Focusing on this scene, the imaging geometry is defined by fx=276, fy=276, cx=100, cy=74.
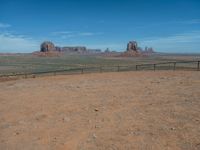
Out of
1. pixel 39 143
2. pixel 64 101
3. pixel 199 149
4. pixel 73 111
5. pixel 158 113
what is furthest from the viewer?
pixel 64 101

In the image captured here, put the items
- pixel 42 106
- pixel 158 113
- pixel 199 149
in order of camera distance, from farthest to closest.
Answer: pixel 42 106 < pixel 158 113 < pixel 199 149

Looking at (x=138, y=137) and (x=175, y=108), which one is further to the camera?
(x=175, y=108)

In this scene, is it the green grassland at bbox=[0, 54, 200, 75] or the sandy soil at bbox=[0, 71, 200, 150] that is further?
the green grassland at bbox=[0, 54, 200, 75]

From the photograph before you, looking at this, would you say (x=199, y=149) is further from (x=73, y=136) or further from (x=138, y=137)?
(x=73, y=136)

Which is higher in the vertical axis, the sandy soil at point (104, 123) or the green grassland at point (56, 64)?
the sandy soil at point (104, 123)

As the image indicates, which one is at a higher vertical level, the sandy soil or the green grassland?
the sandy soil

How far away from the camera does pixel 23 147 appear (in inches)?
261

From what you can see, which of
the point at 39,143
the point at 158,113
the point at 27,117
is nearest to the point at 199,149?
the point at 158,113

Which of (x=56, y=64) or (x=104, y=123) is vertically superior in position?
(x=104, y=123)

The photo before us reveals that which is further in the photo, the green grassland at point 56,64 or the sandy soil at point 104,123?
the green grassland at point 56,64

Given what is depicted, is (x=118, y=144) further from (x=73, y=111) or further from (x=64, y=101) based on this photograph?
(x=64, y=101)

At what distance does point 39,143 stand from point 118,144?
1.95 meters

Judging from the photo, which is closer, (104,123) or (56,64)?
(104,123)

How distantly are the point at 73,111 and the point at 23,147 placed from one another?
Result: 306 cm
